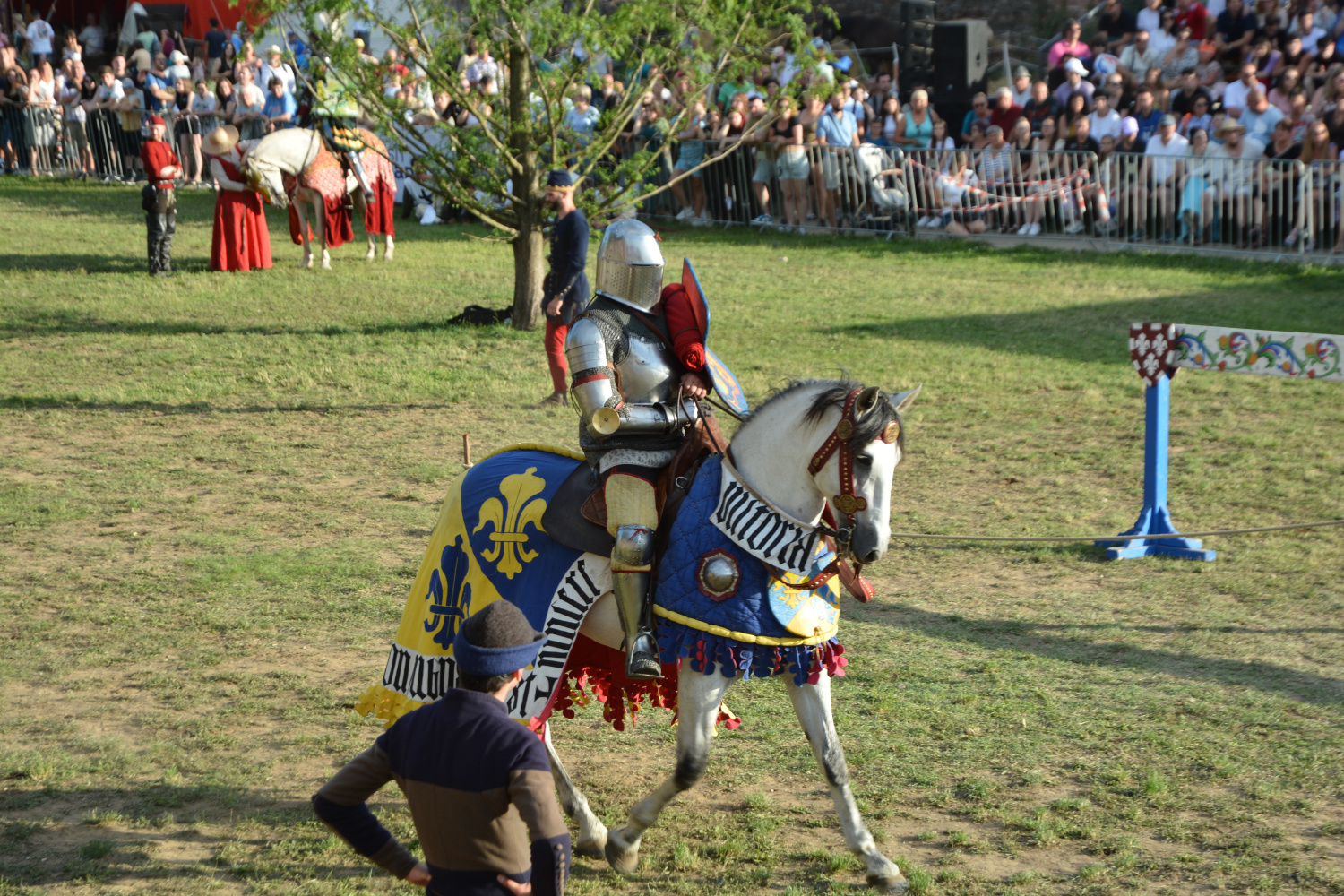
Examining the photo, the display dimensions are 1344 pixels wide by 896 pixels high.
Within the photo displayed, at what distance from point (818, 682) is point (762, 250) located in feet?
48.7

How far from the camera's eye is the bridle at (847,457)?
396cm

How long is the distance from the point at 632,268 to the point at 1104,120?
15128 mm

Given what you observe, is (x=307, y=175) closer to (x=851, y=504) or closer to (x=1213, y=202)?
(x=1213, y=202)

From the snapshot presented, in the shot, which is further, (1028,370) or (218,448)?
(1028,370)

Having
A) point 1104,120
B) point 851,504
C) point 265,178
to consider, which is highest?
point 1104,120

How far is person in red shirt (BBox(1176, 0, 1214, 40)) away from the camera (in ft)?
63.4

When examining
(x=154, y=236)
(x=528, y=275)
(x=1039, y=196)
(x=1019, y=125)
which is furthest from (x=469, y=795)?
(x=1019, y=125)

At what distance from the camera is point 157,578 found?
741 cm

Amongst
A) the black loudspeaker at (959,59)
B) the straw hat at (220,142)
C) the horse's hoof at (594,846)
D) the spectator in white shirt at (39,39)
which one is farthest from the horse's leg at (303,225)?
the spectator in white shirt at (39,39)

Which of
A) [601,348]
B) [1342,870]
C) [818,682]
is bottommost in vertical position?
[1342,870]

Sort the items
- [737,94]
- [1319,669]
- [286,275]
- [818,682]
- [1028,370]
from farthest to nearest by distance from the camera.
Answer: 1. [737,94]
2. [286,275]
3. [1028,370]
4. [1319,669]
5. [818,682]

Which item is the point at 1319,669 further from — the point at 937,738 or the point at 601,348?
the point at 601,348

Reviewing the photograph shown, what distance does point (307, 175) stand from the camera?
16844mm

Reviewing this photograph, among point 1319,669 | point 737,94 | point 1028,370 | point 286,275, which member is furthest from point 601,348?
point 737,94
